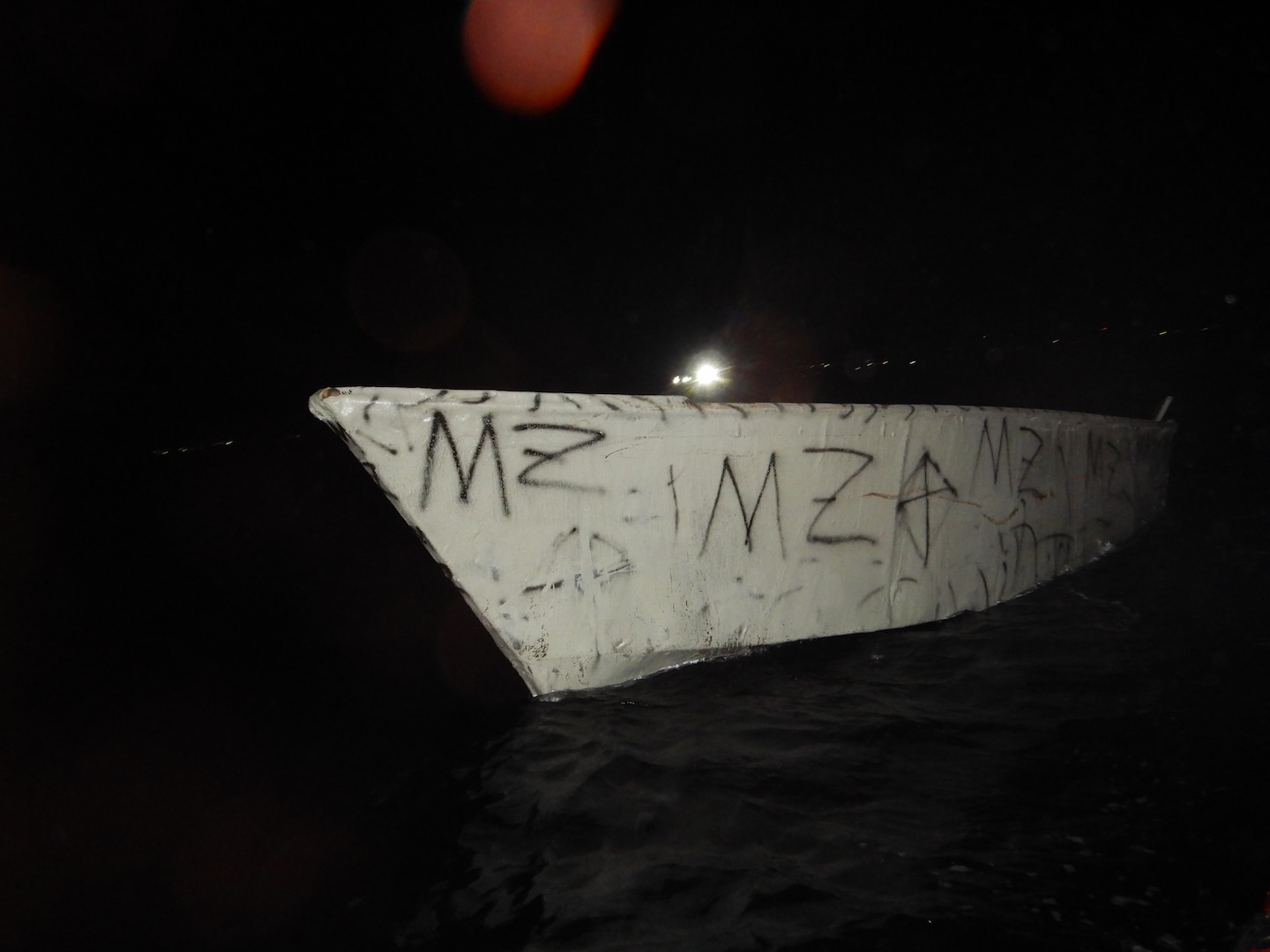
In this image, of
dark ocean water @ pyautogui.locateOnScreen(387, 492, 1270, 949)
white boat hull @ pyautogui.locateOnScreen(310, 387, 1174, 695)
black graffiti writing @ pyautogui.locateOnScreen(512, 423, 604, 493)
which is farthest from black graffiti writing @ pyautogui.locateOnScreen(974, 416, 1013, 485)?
black graffiti writing @ pyautogui.locateOnScreen(512, 423, 604, 493)

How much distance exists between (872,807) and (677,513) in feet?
4.89

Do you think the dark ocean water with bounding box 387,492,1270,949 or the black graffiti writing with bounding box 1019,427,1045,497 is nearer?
the dark ocean water with bounding box 387,492,1270,949

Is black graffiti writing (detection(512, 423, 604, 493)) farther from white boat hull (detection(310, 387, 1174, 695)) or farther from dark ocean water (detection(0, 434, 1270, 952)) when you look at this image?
dark ocean water (detection(0, 434, 1270, 952))

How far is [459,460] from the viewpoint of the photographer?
8.79ft

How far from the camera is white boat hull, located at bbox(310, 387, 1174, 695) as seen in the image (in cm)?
269

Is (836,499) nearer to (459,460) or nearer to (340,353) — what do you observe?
(459,460)

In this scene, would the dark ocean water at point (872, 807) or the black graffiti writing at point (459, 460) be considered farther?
the black graffiti writing at point (459, 460)

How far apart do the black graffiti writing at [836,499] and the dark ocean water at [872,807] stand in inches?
25.2

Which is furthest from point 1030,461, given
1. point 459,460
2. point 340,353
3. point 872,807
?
point 340,353

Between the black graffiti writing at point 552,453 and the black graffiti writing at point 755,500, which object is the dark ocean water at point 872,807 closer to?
the black graffiti writing at point 755,500

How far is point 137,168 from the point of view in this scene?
680 centimetres

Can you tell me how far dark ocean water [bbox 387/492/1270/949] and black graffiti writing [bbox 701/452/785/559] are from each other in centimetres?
67

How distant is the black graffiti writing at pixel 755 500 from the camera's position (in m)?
3.28

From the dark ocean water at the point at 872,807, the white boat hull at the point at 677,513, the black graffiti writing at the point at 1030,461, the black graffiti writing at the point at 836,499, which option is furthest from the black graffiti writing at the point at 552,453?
the black graffiti writing at the point at 1030,461
